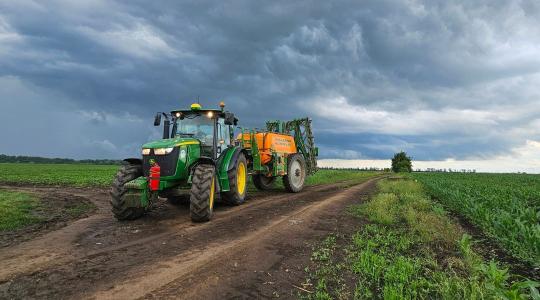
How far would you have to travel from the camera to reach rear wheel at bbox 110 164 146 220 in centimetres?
875

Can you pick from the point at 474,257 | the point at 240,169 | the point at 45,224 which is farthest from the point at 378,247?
the point at 45,224

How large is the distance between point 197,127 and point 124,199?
125 inches

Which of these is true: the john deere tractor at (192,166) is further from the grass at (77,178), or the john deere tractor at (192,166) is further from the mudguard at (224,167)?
the grass at (77,178)

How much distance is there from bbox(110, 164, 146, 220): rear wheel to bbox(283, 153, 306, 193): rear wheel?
8351 mm

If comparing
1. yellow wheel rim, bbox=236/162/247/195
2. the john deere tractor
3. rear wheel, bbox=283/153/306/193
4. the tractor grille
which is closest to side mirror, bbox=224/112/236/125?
the john deere tractor

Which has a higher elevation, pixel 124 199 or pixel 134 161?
pixel 134 161

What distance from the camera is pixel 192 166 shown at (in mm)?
10000

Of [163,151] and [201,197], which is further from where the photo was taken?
[163,151]

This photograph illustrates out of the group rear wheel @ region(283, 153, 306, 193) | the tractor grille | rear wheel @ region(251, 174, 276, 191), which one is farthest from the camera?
rear wheel @ region(251, 174, 276, 191)

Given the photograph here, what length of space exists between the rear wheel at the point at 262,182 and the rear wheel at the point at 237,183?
4.84 metres

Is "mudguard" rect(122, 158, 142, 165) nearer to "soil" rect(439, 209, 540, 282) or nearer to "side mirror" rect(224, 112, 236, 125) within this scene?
"side mirror" rect(224, 112, 236, 125)

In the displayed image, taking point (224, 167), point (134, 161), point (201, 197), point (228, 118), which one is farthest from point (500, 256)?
point (134, 161)

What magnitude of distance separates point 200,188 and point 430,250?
5.23 metres

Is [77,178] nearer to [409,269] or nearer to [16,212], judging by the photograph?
[16,212]
